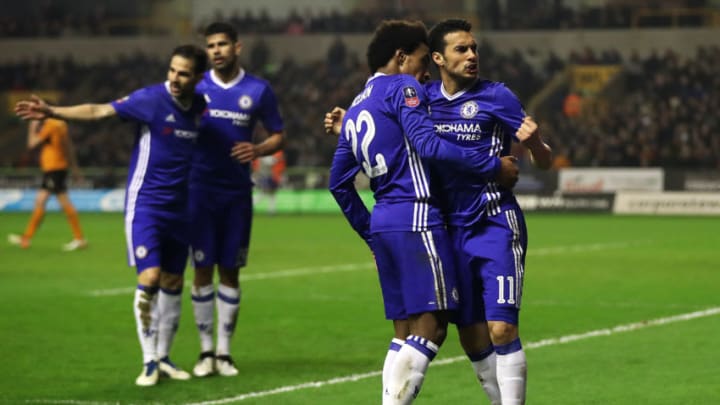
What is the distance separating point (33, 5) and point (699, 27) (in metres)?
24.5

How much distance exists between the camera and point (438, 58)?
6.92 meters

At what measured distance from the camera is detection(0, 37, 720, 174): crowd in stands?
124 feet

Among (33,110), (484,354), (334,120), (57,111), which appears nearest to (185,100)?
(57,111)

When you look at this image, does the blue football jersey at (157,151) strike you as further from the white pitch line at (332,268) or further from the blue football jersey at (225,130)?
the white pitch line at (332,268)

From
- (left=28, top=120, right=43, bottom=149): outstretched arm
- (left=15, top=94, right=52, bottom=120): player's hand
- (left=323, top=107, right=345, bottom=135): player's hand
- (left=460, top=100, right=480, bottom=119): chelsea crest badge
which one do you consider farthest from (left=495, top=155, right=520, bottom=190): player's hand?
(left=28, top=120, right=43, bottom=149): outstretched arm

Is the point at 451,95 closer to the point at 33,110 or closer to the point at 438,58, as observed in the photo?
the point at 438,58

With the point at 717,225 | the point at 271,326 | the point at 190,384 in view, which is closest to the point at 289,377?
the point at 190,384

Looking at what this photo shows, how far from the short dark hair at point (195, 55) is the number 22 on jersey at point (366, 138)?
289 cm

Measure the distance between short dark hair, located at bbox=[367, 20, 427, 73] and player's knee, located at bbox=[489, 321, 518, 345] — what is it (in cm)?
145

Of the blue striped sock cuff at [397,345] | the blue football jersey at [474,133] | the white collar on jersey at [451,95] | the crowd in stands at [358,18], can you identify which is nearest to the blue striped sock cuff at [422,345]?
the blue striped sock cuff at [397,345]

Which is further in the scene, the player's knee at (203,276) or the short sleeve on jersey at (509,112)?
the player's knee at (203,276)

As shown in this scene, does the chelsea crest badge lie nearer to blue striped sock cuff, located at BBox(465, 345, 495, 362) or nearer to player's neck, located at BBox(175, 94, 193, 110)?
blue striped sock cuff, located at BBox(465, 345, 495, 362)

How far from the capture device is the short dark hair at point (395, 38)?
6.84m

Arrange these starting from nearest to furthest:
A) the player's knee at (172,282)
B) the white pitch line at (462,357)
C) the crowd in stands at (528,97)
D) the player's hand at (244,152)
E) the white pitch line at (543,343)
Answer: the white pitch line at (462,357) → the white pitch line at (543,343) → the player's knee at (172,282) → the player's hand at (244,152) → the crowd in stands at (528,97)
